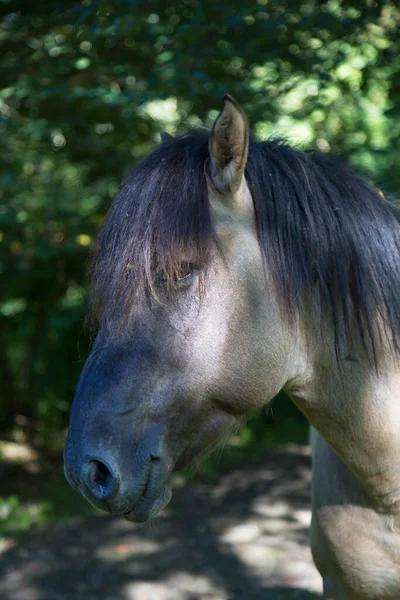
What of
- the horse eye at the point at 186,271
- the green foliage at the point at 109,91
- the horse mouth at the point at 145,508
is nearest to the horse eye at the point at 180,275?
the horse eye at the point at 186,271

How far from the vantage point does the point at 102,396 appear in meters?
1.71

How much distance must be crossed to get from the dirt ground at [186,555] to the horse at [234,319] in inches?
90.8

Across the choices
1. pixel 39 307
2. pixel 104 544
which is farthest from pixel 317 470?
pixel 39 307

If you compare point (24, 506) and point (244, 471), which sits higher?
point (24, 506)

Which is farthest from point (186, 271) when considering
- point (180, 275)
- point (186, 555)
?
point (186, 555)

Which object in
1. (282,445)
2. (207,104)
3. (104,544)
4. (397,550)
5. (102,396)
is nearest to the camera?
(102,396)

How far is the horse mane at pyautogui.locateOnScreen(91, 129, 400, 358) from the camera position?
1.78m

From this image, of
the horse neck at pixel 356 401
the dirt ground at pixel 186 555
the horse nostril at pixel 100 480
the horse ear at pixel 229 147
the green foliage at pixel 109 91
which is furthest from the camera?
the dirt ground at pixel 186 555

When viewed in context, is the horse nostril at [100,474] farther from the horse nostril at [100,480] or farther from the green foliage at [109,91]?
the green foliage at [109,91]

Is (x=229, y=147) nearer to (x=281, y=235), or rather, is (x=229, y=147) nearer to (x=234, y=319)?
(x=281, y=235)

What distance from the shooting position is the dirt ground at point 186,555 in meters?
4.22

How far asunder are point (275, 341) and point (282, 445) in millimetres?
5912

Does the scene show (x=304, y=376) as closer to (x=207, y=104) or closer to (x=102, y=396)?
(x=102, y=396)

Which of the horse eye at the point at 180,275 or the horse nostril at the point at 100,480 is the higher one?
the horse eye at the point at 180,275
